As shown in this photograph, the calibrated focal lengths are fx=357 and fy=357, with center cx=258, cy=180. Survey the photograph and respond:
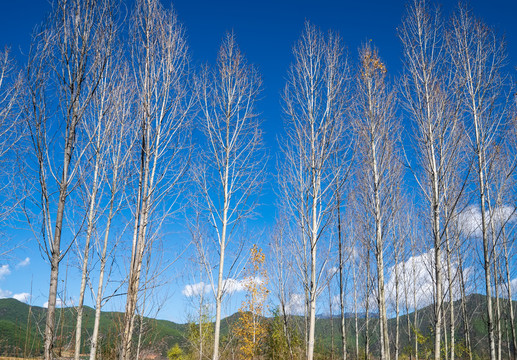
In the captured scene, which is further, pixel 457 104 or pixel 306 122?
pixel 306 122

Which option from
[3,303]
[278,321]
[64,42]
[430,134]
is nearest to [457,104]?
[430,134]

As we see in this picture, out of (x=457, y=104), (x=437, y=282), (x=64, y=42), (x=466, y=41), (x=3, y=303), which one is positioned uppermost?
(x=466, y=41)

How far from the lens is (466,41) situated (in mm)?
7898

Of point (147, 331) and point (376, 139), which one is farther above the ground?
point (376, 139)

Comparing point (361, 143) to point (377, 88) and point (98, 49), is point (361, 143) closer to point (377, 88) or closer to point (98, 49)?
point (377, 88)

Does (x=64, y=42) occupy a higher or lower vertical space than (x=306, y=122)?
lower

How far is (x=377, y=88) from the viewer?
9133mm

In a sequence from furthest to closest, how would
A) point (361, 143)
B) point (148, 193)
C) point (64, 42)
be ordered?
point (361, 143)
point (148, 193)
point (64, 42)

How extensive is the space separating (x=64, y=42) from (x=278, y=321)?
25.1 metres

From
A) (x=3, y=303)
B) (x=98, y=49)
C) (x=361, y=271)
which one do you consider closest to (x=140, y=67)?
(x=98, y=49)

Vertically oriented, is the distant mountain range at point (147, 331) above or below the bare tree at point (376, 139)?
below

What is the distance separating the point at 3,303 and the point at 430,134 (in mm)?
90677

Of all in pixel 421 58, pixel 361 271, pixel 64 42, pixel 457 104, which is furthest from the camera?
pixel 361 271

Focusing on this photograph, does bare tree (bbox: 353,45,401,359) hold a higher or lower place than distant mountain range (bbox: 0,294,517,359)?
higher
